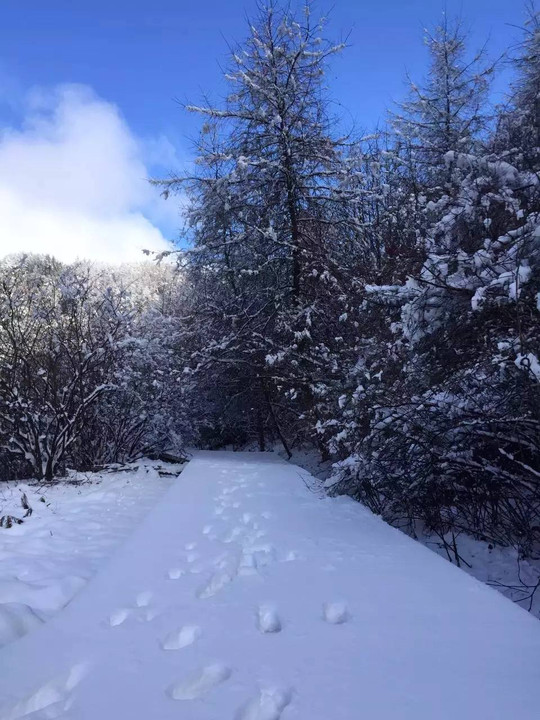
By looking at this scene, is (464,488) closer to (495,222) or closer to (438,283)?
(438,283)

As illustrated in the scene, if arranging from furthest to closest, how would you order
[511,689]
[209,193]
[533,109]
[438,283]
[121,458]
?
[121,458] → [209,193] → [533,109] → [438,283] → [511,689]

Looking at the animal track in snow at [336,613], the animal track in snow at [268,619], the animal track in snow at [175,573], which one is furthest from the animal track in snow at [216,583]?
the animal track in snow at [336,613]

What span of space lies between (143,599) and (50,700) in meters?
0.88

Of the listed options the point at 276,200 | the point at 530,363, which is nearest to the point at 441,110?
the point at 276,200

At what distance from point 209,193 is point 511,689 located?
31.6 ft

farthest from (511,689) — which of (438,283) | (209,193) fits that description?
(209,193)

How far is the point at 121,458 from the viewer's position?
10328 mm

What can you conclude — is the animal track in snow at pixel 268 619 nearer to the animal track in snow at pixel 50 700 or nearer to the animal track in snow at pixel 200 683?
the animal track in snow at pixel 200 683

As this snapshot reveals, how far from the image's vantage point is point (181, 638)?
2.10 m

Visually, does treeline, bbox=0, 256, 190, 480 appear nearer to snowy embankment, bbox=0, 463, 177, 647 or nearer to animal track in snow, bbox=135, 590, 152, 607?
snowy embankment, bbox=0, 463, 177, 647

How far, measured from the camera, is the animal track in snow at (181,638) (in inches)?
80.3

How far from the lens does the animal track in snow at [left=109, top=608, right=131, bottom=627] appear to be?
2291 mm

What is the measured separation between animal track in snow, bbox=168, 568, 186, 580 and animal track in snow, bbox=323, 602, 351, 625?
1043 millimetres

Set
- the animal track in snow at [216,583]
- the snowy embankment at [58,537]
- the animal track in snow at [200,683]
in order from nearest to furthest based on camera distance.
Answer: the animal track in snow at [200,683] → the animal track in snow at [216,583] → the snowy embankment at [58,537]
